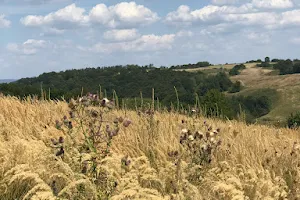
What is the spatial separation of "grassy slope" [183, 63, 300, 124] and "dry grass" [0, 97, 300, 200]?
87.5 m

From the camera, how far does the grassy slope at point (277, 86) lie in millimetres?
103656

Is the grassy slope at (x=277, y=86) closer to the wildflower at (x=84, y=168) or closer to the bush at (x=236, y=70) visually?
the bush at (x=236, y=70)

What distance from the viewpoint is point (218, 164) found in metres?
4.68

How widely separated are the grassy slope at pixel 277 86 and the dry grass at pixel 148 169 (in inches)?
3444

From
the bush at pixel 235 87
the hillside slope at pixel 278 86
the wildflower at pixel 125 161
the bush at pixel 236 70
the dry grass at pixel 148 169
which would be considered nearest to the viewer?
the dry grass at pixel 148 169

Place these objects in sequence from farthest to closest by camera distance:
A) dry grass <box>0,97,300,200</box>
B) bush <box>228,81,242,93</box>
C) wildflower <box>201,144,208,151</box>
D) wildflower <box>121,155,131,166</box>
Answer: bush <box>228,81,242,93</box> < wildflower <box>201,144,208,151</box> < wildflower <box>121,155,131,166</box> < dry grass <box>0,97,300,200</box>

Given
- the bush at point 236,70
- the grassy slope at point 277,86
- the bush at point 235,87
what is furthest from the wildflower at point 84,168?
the bush at point 236,70

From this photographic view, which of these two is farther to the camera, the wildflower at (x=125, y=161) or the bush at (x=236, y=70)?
the bush at (x=236, y=70)

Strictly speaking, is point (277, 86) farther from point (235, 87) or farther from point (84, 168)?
point (84, 168)

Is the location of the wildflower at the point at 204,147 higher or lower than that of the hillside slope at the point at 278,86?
higher

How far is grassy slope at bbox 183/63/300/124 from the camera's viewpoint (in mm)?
103656

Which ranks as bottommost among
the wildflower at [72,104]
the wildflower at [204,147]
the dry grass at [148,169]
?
the dry grass at [148,169]

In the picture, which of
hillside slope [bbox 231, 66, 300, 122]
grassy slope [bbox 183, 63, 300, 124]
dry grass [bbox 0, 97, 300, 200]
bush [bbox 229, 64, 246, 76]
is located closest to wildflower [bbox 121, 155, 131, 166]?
dry grass [bbox 0, 97, 300, 200]

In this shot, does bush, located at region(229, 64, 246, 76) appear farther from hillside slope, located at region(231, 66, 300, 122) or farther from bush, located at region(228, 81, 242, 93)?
bush, located at region(228, 81, 242, 93)
